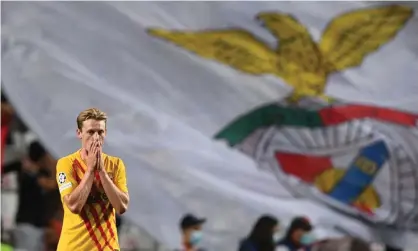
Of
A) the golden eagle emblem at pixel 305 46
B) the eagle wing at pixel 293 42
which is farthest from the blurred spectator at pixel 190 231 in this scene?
the eagle wing at pixel 293 42

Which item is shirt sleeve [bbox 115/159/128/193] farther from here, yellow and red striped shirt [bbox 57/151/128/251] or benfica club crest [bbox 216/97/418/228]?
benfica club crest [bbox 216/97/418/228]

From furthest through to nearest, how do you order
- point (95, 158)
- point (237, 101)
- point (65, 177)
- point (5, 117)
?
1. point (237, 101)
2. point (5, 117)
3. point (65, 177)
4. point (95, 158)

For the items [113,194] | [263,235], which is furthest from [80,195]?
[263,235]

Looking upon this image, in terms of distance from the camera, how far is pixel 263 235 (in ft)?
18.3

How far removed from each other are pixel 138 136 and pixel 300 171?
122 centimetres

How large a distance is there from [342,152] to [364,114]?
32 centimetres

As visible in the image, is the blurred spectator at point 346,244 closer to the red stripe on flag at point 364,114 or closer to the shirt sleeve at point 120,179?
the red stripe on flag at point 364,114

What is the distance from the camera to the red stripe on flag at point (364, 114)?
18.5 ft

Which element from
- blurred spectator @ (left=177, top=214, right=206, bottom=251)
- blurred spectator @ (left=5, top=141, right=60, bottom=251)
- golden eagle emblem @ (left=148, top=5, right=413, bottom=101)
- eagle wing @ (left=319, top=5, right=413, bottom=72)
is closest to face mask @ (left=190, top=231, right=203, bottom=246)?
Result: blurred spectator @ (left=177, top=214, right=206, bottom=251)

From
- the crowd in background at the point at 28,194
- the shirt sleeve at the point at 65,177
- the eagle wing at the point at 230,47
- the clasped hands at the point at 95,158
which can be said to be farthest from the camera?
the eagle wing at the point at 230,47

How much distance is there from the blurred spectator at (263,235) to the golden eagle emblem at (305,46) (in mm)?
925

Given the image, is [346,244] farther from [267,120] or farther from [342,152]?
[267,120]

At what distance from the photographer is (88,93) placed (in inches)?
218

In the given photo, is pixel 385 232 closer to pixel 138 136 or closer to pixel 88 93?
pixel 138 136
